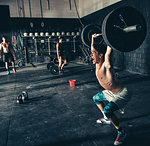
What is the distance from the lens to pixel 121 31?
5.21ft

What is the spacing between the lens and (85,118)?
209cm

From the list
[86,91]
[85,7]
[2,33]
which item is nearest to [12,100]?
[86,91]

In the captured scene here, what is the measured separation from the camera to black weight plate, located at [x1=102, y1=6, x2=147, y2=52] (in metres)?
1.48

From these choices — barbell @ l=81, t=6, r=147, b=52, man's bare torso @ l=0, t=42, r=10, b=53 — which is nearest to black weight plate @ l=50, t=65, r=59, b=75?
man's bare torso @ l=0, t=42, r=10, b=53

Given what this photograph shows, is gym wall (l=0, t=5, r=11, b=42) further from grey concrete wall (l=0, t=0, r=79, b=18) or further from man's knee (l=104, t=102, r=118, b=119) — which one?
man's knee (l=104, t=102, r=118, b=119)

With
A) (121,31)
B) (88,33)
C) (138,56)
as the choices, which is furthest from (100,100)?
(138,56)

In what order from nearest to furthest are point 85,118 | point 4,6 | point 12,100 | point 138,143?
point 138,143, point 85,118, point 12,100, point 4,6

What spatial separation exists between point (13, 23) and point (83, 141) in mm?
7881

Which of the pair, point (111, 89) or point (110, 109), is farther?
point (111, 89)

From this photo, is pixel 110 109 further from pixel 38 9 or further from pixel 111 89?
pixel 38 9

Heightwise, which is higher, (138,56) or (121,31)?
(121,31)

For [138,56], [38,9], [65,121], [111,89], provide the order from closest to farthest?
[111,89]
[65,121]
[138,56]
[38,9]

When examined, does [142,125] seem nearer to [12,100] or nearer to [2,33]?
[12,100]

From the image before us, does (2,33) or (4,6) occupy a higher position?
(4,6)
